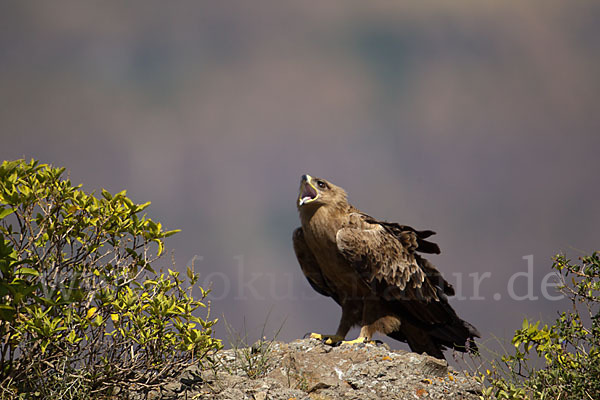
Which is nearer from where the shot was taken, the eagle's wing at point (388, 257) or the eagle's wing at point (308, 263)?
the eagle's wing at point (388, 257)

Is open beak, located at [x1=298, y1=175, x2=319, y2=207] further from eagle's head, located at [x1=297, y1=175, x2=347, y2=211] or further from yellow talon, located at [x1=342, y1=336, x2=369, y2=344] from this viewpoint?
yellow talon, located at [x1=342, y1=336, x2=369, y2=344]

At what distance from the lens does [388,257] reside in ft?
26.7

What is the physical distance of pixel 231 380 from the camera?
595cm

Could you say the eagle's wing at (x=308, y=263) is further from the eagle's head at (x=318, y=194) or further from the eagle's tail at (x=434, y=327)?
the eagle's tail at (x=434, y=327)

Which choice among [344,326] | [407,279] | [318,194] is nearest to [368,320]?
[344,326]

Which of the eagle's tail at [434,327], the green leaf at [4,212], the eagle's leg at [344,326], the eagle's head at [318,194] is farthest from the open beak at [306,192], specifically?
the green leaf at [4,212]

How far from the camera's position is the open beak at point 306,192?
8273 millimetres

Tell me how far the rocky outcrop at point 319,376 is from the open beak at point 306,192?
6.69 feet

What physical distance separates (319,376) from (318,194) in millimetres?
2653

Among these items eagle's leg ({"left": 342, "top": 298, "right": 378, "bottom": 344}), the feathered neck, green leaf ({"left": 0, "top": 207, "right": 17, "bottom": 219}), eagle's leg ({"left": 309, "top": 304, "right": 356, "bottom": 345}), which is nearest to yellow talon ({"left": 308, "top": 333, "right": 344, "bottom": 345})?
eagle's leg ({"left": 309, "top": 304, "right": 356, "bottom": 345})

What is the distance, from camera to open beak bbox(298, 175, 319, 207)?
8.27 meters

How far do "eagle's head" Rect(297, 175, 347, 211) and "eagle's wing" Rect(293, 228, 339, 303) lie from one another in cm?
50

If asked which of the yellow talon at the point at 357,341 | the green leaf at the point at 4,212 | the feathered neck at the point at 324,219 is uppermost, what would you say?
the feathered neck at the point at 324,219

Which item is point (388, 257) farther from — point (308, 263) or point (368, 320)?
point (308, 263)
